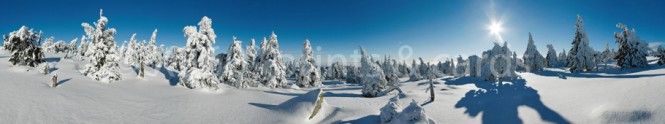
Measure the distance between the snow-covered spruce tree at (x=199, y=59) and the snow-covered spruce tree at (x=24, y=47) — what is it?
1180cm

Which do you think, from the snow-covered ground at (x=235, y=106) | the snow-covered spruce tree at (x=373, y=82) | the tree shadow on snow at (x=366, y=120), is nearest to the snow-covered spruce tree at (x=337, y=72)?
the snow-covered spruce tree at (x=373, y=82)

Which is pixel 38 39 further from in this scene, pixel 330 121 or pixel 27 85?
pixel 330 121

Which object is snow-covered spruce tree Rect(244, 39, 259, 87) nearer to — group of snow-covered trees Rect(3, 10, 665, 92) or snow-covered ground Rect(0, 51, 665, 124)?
group of snow-covered trees Rect(3, 10, 665, 92)

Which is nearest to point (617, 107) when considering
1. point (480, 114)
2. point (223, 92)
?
point (480, 114)

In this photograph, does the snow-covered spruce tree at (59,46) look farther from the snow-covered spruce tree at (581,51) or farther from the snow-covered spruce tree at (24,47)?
the snow-covered spruce tree at (581,51)

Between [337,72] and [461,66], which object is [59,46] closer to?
[337,72]

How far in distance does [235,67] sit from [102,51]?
1314 cm

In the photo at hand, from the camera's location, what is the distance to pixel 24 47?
2584cm

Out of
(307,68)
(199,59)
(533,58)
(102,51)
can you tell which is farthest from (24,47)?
(533,58)

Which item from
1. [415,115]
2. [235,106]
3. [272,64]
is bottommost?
[235,106]

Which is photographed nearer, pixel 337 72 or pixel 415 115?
pixel 415 115

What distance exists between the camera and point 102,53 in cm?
2498

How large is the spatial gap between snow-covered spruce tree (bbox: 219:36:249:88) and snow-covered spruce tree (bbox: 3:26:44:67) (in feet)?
50.7

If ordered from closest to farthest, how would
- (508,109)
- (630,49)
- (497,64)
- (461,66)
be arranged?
(508,109) < (630,49) < (497,64) < (461,66)
